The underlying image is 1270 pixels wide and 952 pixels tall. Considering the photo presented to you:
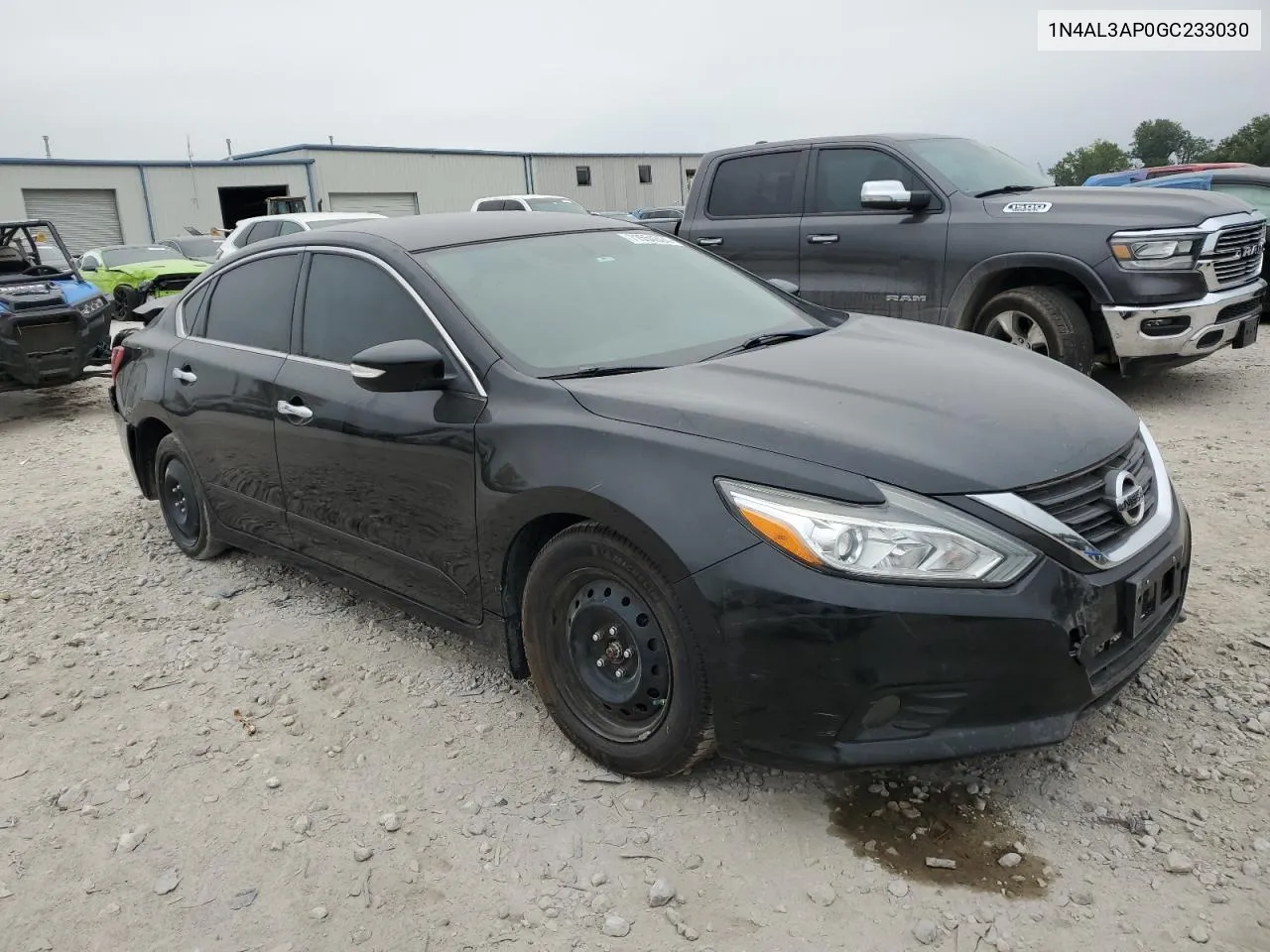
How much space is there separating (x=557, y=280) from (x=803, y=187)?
15.6 ft

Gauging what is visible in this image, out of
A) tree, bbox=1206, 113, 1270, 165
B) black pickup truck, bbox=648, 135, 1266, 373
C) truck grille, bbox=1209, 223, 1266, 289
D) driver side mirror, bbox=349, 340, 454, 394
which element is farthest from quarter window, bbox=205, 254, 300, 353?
tree, bbox=1206, 113, 1270, 165

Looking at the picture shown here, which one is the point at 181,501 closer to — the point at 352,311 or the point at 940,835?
the point at 352,311

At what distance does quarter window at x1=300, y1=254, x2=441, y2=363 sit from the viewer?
3387 millimetres

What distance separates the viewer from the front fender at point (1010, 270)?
6359 mm

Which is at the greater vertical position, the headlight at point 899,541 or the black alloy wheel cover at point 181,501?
the headlight at point 899,541

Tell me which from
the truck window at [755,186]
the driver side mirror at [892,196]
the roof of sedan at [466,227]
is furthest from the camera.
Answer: the truck window at [755,186]

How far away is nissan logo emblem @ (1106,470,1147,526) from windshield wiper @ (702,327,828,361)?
3.97 ft

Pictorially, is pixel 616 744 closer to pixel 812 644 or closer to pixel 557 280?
pixel 812 644

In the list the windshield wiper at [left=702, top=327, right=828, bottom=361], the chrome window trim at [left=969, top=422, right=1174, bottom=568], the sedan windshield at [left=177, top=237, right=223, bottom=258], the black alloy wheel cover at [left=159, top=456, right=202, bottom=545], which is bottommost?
the black alloy wheel cover at [left=159, top=456, right=202, bottom=545]

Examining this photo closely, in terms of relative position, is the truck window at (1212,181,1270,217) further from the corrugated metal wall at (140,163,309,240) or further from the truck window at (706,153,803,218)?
the corrugated metal wall at (140,163,309,240)

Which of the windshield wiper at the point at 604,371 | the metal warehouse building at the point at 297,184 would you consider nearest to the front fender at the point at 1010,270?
the windshield wiper at the point at 604,371

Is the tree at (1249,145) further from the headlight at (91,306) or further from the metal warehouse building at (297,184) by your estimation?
the headlight at (91,306)

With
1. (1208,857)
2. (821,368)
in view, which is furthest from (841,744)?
(821,368)

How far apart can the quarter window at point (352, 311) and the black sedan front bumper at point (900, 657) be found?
56.2 inches
